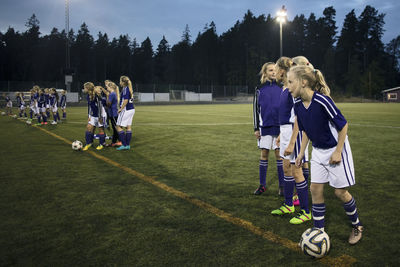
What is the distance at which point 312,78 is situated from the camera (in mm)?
2990

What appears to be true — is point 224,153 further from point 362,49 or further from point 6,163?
point 362,49

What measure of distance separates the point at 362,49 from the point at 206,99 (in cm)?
5999

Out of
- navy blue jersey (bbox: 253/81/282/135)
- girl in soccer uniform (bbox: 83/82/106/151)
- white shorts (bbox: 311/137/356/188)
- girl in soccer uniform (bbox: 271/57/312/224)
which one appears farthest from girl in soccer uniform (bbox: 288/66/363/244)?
girl in soccer uniform (bbox: 83/82/106/151)

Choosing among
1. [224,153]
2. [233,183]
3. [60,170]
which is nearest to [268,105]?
[233,183]

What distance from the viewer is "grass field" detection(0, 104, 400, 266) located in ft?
9.61

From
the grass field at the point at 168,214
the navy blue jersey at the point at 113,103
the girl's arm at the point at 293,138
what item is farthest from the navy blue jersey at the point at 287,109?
the navy blue jersey at the point at 113,103

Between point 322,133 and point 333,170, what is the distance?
14.2 inches

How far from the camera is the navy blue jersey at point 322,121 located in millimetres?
2875

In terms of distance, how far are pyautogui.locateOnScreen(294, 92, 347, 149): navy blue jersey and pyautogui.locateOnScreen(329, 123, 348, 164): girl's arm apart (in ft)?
0.12

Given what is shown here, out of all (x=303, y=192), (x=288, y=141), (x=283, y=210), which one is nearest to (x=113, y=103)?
(x=288, y=141)

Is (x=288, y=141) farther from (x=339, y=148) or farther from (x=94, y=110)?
(x=94, y=110)

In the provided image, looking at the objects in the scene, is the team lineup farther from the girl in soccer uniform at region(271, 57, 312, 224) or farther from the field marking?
the field marking

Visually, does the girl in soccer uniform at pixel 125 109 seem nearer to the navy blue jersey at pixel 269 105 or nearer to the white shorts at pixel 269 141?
the navy blue jersey at pixel 269 105

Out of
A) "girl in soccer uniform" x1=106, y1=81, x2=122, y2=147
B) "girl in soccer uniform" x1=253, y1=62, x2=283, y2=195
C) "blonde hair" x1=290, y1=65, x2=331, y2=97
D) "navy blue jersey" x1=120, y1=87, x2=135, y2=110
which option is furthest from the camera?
"girl in soccer uniform" x1=106, y1=81, x2=122, y2=147
